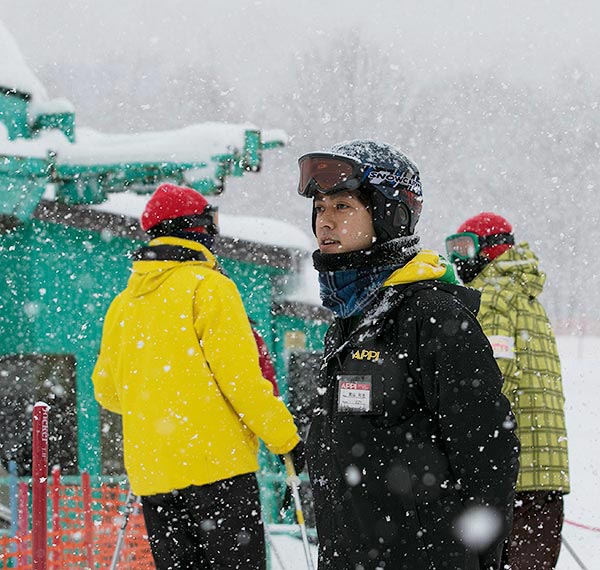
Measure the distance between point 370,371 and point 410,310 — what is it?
183mm

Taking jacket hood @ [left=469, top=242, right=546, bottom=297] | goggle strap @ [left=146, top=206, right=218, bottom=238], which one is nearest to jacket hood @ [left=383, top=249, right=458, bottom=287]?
goggle strap @ [left=146, top=206, right=218, bottom=238]

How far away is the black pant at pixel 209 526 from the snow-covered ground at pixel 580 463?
2.33m

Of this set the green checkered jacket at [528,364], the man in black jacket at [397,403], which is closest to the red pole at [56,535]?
the green checkered jacket at [528,364]

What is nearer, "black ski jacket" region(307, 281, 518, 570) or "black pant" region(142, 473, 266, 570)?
"black ski jacket" region(307, 281, 518, 570)

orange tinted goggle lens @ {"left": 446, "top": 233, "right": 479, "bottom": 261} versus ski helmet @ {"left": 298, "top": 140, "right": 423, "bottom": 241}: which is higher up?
orange tinted goggle lens @ {"left": 446, "top": 233, "right": 479, "bottom": 261}

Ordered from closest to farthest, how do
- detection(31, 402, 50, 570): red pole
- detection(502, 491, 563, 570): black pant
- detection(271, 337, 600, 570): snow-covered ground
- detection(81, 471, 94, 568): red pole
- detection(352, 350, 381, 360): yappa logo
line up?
detection(352, 350, 381, 360): yappa logo, detection(31, 402, 50, 570): red pole, detection(502, 491, 563, 570): black pant, detection(81, 471, 94, 568): red pole, detection(271, 337, 600, 570): snow-covered ground

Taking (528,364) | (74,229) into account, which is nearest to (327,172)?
(528,364)

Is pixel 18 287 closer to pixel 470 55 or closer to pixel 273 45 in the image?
pixel 273 45

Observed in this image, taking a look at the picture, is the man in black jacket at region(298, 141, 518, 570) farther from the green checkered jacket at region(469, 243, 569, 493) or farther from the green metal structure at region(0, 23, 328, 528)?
the green metal structure at region(0, 23, 328, 528)

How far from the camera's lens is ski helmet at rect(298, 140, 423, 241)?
8.48 feet

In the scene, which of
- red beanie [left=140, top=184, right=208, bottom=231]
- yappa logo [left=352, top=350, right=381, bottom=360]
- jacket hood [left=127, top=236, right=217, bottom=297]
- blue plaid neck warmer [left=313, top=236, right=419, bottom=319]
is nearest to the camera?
yappa logo [left=352, top=350, right=381, bottom=360]

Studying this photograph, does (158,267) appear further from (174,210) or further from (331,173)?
(331,173)

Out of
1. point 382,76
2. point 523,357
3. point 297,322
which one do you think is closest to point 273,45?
point 382,76

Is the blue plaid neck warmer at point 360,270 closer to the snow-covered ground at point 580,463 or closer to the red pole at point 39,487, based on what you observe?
the red pole at point 39,487
